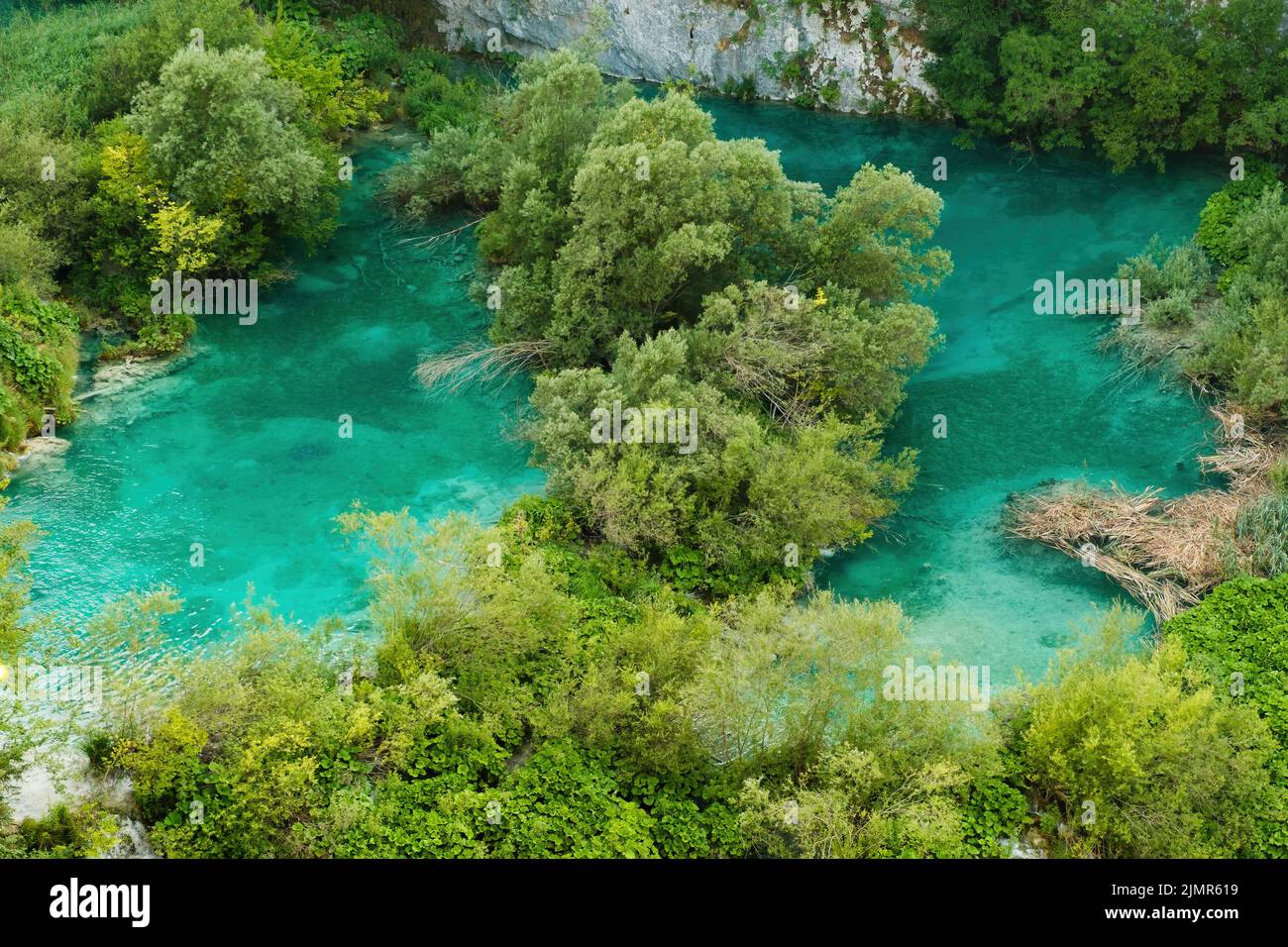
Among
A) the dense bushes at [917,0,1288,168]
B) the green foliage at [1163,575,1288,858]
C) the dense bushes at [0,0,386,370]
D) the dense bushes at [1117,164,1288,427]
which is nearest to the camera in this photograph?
the green foliage at [1163,575,1288,858]

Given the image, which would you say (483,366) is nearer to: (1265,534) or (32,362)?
(32,362)

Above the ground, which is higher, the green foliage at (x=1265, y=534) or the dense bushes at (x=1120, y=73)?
the dense bushes at (x=1120, y=73)

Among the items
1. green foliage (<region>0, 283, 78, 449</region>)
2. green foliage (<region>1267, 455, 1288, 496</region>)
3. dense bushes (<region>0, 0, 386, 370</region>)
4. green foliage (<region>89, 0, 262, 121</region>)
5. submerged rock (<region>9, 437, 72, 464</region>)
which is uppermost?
green foliage (<region>89, 0, 262, 121</region>)

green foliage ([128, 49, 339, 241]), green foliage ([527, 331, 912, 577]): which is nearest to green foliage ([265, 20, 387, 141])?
green foliage ([128, 49, 339, 241])

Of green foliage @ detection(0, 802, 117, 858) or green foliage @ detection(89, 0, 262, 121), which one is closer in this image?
green foliage @ detection(0, 802, 117, 858)

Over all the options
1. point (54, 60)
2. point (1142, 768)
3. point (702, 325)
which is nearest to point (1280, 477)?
point (1142, 768)

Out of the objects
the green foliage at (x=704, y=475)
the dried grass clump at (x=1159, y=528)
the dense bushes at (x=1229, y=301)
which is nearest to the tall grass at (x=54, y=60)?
the green foliage at (x=704, y=475)

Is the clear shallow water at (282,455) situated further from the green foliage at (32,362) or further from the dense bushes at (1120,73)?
the dense bushes at (1120,73)

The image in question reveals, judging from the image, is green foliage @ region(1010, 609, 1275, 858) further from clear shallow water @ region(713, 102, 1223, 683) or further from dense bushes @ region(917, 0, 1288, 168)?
dense bushes @ region(917, 0, 1288, 168)
